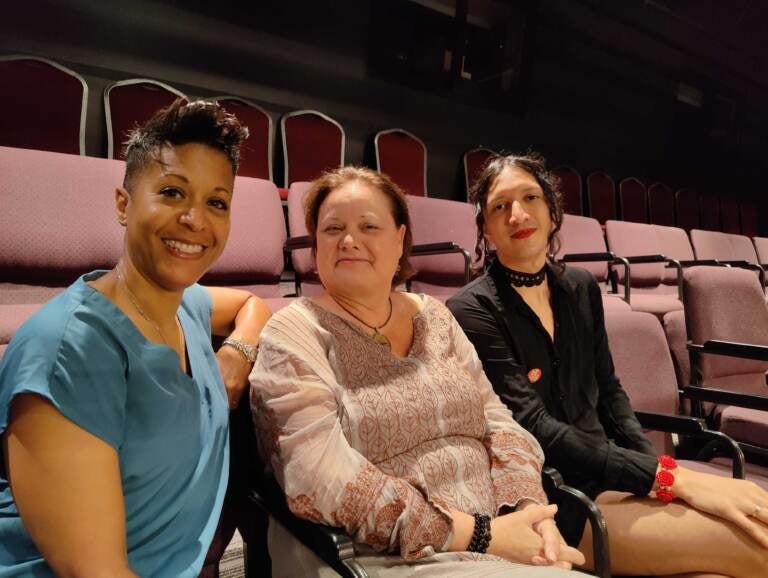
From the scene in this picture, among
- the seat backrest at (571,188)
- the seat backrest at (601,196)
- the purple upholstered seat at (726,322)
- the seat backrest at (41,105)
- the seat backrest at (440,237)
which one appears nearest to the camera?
the purple upholstered seat at (726,322)

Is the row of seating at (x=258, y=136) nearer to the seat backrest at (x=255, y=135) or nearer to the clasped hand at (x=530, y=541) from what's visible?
the seat backrest at (x=255, y=135)

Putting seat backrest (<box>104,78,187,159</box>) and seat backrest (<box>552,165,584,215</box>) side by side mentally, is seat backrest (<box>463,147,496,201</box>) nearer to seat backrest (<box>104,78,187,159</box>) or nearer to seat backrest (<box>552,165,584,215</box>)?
seat backrest (<box>552,165,584,215</box>)

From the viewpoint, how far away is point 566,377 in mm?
1106

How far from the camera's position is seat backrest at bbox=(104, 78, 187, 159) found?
6.86 ft

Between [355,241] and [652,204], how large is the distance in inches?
173

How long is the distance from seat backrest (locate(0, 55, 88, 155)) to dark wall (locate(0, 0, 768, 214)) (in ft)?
0.72

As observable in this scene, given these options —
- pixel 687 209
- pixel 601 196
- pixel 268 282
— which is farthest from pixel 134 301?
pixel 687 209

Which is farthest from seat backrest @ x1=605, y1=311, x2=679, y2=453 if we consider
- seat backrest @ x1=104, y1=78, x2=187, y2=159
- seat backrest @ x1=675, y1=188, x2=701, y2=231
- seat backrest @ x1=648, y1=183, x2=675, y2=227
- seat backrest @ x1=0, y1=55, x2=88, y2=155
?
seat backrest @ x1=675, y1=188, x2=701, y2=231

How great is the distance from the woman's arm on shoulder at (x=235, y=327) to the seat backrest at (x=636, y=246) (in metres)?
2.68

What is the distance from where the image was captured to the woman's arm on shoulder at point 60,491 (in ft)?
1.51

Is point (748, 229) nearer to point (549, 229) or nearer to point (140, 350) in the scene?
point (549, 229)

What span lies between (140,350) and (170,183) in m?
0.19

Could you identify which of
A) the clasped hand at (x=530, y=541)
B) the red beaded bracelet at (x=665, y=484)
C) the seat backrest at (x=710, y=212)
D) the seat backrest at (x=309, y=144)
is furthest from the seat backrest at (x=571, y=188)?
the clasped hand at (x=530, y=541)

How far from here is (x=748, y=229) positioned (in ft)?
18.8
